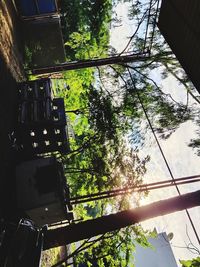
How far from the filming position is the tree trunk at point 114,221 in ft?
13.8

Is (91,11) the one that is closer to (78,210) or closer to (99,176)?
(99,176)

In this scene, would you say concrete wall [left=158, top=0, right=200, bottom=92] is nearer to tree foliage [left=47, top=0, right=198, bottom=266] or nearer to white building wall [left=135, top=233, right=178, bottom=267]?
tree foliage [left=47, top=0, right=198, bottom=266]

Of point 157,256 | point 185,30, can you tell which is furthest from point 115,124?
point 157,256

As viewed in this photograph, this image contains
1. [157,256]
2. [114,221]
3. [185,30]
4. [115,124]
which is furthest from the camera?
[157,256]

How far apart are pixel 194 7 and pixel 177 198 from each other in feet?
13.5

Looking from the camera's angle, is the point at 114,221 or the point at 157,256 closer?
the point at 114,221

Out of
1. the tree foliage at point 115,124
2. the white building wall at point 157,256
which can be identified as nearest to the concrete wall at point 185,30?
the tree foliage at point 115,124

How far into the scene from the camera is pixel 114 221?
457 cm

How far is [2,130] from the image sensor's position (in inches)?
252

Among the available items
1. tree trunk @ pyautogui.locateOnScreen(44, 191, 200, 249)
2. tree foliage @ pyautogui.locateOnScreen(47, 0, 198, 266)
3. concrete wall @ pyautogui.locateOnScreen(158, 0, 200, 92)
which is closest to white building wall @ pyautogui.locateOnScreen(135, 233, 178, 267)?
tree foliage @ pyautogui.locateOnScreen(47, 0, 198, 266)

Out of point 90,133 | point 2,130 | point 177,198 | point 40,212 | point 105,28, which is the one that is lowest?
point 177,198

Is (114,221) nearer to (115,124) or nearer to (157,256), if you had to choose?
(115,124)

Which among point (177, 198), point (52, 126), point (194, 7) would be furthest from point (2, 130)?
point (194, 7)

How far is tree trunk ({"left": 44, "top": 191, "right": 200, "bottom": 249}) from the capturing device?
13.8ft
